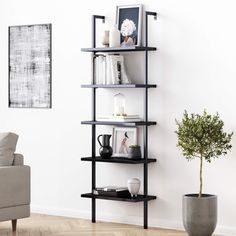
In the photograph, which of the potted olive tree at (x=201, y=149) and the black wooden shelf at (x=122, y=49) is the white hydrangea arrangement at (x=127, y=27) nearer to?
the black wooden shelf at (x=122, y=49)

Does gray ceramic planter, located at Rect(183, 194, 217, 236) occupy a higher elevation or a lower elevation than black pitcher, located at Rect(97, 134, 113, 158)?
lower

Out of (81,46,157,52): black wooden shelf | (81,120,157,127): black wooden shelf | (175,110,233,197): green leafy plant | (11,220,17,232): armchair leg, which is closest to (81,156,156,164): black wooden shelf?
(81,120,157,127): black wooden shelf

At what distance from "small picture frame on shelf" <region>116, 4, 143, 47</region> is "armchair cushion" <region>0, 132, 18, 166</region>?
1.39 m

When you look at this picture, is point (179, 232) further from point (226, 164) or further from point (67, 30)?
point (67, 30)

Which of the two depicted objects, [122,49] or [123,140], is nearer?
[122,49]

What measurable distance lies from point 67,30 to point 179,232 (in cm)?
237

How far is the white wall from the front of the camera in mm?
6539

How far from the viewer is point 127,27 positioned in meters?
7.02

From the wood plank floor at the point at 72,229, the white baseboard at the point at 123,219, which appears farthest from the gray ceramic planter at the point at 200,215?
Result: the wood plank floor at the point at 72,229

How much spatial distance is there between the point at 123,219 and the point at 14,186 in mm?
1206

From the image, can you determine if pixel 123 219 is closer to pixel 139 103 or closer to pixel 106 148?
pixel 106 148

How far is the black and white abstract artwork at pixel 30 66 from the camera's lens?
7.67 m

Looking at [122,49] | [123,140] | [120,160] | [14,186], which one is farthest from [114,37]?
[14,186]

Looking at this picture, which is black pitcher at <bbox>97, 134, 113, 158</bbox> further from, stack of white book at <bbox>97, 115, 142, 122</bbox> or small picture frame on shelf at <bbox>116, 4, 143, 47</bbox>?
small picture frame on shelf at <bbox>116, 4, 143, 47</bbox>
